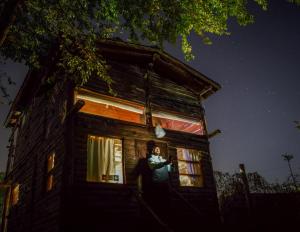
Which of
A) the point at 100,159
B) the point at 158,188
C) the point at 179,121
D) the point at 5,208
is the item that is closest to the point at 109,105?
the point at 100,159

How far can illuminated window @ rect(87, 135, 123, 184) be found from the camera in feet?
34.8

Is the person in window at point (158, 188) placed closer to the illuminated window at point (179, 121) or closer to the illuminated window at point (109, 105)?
the illuminated window at point (109, 105)

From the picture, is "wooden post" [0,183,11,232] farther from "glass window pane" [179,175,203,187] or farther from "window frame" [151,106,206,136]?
"glass window pane" [179,175,203,187]

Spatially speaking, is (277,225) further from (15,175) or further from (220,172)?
(15,175)

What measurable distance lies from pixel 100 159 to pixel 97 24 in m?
5.37

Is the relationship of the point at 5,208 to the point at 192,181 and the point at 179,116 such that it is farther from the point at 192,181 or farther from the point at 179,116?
the point at 179,116

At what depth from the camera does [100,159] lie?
10914 millimetres

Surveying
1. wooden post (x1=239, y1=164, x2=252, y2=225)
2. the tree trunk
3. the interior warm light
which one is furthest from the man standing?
the tree trunk

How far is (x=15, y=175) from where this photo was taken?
17.7m

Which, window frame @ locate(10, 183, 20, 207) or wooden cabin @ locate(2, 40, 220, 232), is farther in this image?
window frame @ locate(10, 183, 20, 207)

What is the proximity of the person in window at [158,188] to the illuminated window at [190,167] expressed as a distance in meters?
2.07

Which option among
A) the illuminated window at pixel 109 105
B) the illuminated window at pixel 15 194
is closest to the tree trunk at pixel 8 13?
the illuminated window at pixel 109 105

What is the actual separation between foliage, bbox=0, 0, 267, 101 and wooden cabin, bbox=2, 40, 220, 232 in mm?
1982

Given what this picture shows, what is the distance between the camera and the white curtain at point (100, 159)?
10.6 metres
